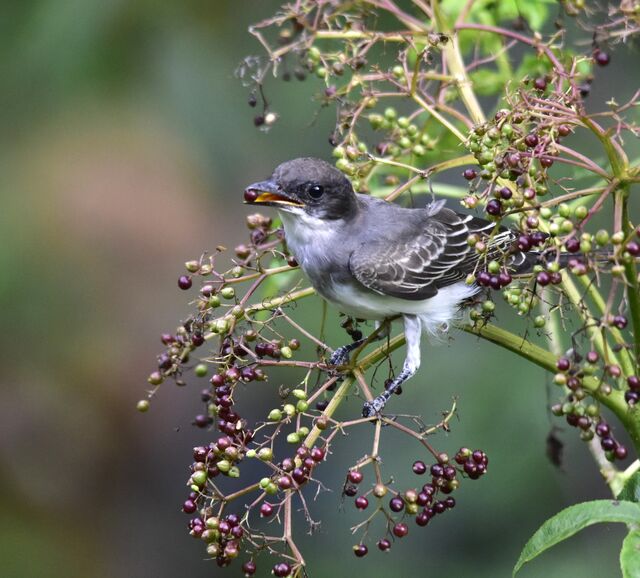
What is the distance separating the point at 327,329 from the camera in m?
6.59

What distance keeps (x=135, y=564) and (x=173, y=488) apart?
2.78 ft

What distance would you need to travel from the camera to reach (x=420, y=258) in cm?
453

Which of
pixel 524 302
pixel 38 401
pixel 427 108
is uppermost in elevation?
pixel 427 108

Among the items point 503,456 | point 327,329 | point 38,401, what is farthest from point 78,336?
point 503,456

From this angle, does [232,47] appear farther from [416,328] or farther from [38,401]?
[416,328]

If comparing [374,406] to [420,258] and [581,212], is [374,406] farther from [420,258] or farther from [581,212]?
[420,258]

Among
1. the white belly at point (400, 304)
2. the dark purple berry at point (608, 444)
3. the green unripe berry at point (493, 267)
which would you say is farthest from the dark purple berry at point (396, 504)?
→ the white belly at point (400, 304)

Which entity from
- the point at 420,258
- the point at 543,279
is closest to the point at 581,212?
the point at 543,279

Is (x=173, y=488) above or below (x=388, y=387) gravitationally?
below

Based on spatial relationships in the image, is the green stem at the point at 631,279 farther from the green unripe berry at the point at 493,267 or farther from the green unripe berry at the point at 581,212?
the green unripe berry at the point at 493,267

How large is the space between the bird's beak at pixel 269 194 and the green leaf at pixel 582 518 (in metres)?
1.95

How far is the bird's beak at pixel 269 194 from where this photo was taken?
13.8 ft

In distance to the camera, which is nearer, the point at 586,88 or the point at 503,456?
the point at 586,88

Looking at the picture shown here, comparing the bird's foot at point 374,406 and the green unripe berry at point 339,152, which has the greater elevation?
the green unripe berry at point 339,152
